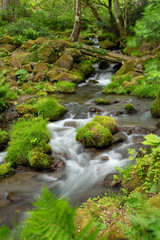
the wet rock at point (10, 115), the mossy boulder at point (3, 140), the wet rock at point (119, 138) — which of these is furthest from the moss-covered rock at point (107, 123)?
the wet rock at point (10, 115)

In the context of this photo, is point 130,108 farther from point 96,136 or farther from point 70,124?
point 96,136

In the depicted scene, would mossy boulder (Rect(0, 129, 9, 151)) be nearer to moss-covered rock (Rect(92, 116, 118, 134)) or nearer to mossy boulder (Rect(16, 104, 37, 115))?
mossy boulder (Rect(16, 104, 37, 115))

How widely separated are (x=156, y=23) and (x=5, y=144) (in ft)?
25.5

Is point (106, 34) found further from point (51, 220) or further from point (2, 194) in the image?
point (51, 220)

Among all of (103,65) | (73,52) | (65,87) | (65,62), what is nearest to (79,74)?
(65,62)

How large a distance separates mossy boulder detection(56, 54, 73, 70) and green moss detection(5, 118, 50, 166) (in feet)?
31.8

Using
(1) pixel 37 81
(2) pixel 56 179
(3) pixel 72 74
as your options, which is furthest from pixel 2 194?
(3) pixel 72 74

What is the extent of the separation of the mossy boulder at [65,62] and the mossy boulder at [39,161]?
446 inches

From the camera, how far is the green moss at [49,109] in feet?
28.7

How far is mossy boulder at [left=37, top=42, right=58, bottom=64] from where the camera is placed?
51.5 feet

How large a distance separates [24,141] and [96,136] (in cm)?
231

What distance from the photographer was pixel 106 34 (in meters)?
23.3

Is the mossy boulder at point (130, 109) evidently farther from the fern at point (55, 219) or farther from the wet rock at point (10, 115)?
the fern at point (55, 219)

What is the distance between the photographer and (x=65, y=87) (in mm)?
13320
